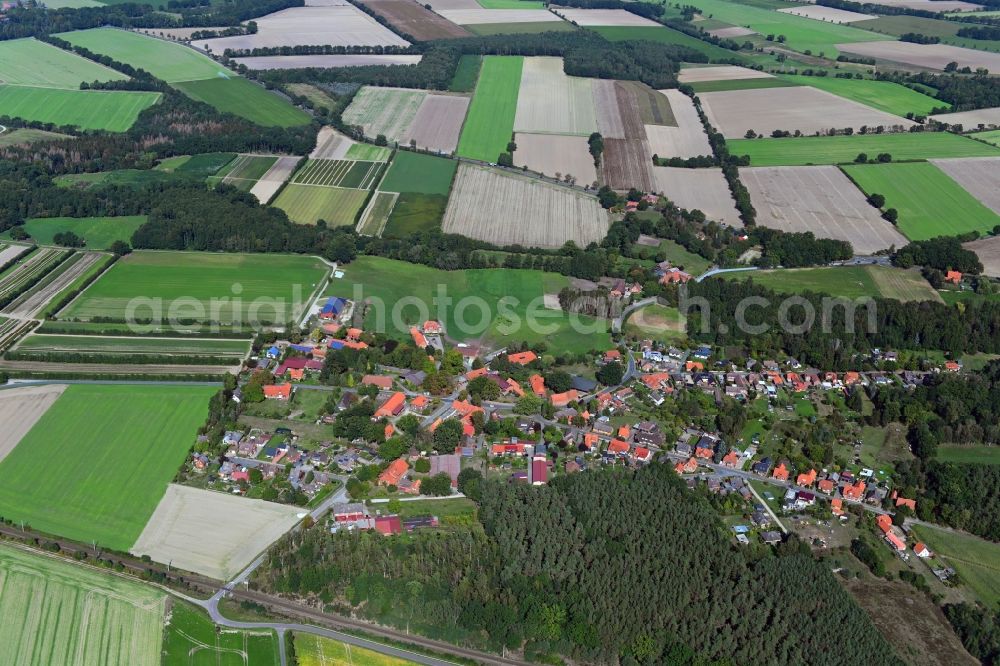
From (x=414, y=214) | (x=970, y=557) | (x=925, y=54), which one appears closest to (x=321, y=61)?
(x=414, y=214)

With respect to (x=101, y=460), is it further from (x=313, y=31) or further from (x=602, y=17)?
(x=602, y=17)

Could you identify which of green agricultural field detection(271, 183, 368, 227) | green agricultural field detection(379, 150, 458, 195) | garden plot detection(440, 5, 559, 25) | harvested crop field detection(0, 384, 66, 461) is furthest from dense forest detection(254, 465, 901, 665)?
garden plot detection(440, 5, 559, 25)

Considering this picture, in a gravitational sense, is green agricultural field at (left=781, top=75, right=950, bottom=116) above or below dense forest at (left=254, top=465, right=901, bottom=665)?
above

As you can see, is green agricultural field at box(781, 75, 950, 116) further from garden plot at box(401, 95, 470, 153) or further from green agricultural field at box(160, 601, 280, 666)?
green agricultural field at box(160, 601, 280, 666)

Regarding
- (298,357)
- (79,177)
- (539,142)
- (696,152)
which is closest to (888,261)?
(696,152)

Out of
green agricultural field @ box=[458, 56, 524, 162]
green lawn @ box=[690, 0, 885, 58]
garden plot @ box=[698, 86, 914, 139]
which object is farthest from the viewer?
green lawn @ box=[690, 0, 885, 58]

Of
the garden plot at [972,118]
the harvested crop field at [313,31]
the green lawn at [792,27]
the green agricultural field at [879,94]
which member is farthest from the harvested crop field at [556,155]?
the green lawn at [792,27]

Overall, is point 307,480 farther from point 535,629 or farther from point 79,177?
point 79,177

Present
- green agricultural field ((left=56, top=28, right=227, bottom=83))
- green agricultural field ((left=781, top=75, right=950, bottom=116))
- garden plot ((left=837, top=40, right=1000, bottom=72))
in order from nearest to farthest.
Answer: green agricultural field ((left=781, top=75, right=950, bottom=116)), green agricultural field ((left=56, top=28, right=227, bottom=83)), garden plot ((left=837, top=40, right=1000, bottom=72))
